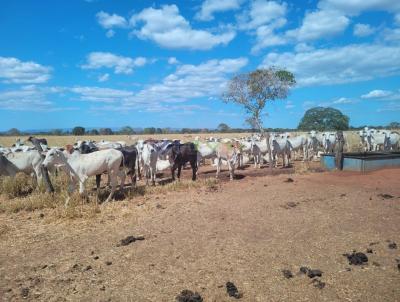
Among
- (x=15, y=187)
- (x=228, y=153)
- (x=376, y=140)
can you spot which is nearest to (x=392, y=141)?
(x=376, y=140)

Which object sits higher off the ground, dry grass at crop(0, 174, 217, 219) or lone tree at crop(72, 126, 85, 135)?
lone tree at crop(72, 126, 85, 135)

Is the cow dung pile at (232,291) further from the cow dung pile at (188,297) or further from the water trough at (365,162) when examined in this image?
the water trough at (365,162)

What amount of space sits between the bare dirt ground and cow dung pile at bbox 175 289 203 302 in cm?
13

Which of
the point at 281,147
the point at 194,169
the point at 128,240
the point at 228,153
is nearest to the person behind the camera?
the point at 128,240

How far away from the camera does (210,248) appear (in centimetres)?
731

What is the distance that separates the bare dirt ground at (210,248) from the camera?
18.7 feet

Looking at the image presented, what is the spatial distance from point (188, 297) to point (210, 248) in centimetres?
Answer: 195

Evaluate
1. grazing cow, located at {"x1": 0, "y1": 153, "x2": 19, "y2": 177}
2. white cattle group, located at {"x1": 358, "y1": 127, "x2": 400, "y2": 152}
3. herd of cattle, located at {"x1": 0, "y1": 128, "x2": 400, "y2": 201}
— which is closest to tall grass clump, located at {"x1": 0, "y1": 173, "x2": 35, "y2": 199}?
grazing cow, located at {"x1": 0, "y1": 153, "x2": 19, "y2": 177}

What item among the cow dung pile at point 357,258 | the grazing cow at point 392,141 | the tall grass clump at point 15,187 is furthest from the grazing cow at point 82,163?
the grazing cow at point 392,141

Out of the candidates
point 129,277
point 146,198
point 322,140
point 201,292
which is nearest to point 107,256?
point 129,277

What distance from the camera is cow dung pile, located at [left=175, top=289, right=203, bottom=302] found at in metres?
5.34

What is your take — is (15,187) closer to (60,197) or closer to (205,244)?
(60,197)

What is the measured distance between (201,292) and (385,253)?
3.59 m

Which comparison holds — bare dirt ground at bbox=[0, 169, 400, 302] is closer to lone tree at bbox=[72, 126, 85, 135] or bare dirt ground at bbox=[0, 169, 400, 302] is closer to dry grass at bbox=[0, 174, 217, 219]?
dry grass at bbox=[0, 174, 217, 219]
